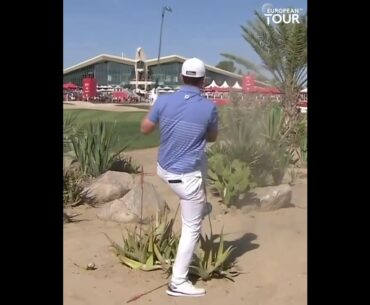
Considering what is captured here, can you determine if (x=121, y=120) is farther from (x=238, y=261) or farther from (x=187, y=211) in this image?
(x=187, y=211)

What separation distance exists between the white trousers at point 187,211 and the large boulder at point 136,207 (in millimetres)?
1046

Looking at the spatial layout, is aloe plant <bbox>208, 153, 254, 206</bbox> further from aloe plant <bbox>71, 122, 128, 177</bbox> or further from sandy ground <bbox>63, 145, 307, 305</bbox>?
aloe plant <bbox>71, 122, 128, 177</bbox>

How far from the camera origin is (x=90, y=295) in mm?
3705

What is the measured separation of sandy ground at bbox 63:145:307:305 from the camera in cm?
369

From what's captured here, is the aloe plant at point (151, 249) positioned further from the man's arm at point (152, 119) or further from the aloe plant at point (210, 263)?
the man's arm at point (152, 119)

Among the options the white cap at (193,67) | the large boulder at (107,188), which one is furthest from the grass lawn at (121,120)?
the white cap at (193,67)

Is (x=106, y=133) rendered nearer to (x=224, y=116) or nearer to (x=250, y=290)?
(x=224, y=116)

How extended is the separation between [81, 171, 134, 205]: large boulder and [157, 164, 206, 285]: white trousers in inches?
71.9

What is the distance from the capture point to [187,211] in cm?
359

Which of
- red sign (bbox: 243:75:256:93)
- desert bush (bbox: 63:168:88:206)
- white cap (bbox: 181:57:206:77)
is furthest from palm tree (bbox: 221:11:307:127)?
desert bush (bbox: 63:168:88:206)

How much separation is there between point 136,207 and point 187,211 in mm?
1272

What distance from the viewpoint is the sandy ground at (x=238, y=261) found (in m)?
3.69

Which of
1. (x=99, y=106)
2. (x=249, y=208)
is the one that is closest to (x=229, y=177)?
(x=249, y=208)
